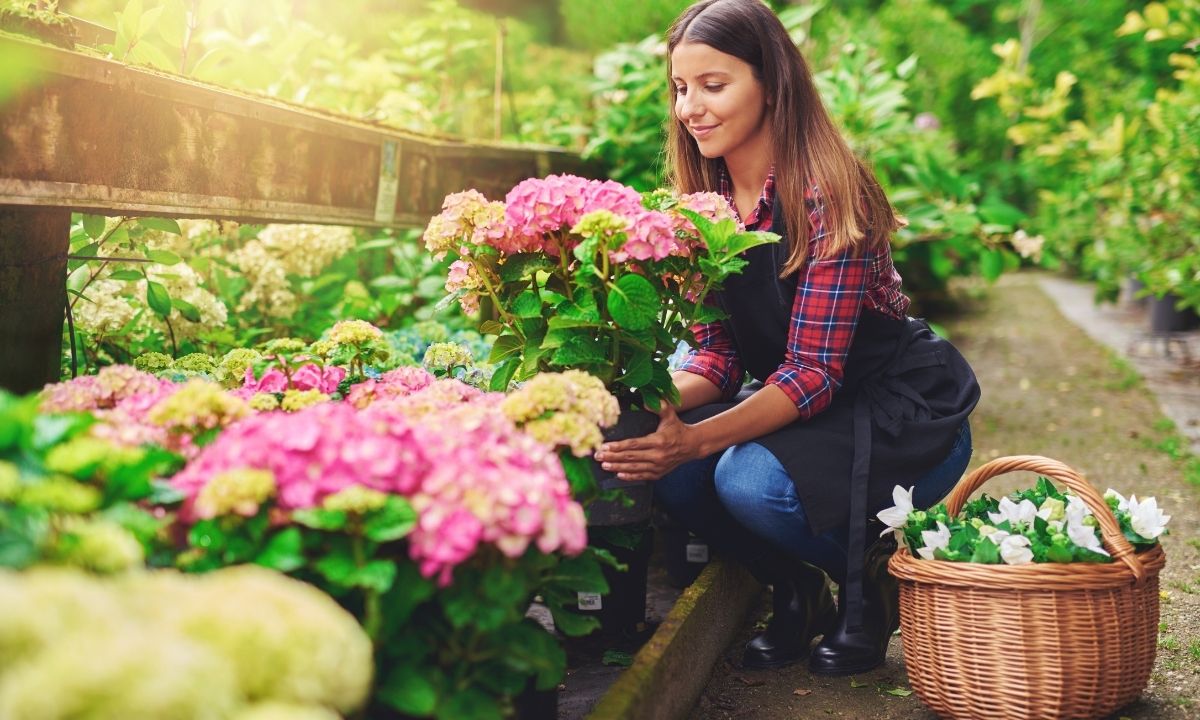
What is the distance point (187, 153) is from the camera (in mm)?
2312

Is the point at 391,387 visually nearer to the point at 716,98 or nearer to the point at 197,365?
the point at 197,365

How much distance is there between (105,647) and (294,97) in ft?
10.4

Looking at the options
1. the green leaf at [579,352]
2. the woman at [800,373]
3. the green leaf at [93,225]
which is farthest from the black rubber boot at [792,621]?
the green leaf at [93,225]

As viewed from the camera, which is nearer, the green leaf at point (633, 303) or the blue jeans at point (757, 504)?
the green leaf at point (633, 303)

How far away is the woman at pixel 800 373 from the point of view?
2.25 metres

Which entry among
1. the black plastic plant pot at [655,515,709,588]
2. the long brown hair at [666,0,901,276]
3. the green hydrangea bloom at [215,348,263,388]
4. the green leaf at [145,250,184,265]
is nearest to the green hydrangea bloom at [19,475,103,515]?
the green hydrangea bloom at [215,348,263,388]

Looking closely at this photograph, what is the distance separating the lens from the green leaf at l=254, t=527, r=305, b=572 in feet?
4.39

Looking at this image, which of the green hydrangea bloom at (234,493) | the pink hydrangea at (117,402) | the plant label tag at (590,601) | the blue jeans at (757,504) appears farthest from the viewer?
the plant label tag at (590,601)

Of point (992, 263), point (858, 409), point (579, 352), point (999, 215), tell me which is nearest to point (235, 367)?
point (579, 352)

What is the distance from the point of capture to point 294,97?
3832 millimetres

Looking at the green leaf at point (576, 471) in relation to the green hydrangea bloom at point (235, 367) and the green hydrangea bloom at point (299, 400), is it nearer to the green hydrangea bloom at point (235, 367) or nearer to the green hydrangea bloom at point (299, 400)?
the green hydrangea bloom at point (299, 400)

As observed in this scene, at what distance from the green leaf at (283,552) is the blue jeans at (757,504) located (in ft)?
3.81

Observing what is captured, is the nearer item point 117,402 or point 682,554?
point 117,402

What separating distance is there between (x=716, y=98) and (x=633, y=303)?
701 millimetres
